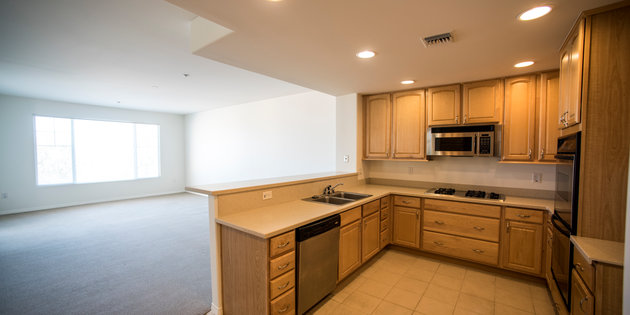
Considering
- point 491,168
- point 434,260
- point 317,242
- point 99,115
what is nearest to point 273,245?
point 317,242

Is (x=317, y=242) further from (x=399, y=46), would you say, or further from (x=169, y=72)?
(x=169, y=72)

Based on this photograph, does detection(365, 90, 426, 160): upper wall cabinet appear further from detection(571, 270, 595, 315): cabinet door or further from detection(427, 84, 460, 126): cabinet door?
detection(571, 270, 595, 315): cabinet door

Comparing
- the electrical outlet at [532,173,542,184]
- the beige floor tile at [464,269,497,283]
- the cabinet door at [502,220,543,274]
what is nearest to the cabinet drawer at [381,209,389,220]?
the beige floor tile at [464,269,497,283]

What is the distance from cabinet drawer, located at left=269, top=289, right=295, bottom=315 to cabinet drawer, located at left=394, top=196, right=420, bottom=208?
2.03m

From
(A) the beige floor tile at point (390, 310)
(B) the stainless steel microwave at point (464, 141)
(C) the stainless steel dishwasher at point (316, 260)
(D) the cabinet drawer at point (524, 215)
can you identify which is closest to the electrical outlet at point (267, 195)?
(C) the stainless steel dishwasher at point (316, 260)

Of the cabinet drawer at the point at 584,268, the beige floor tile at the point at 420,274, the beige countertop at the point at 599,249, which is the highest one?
the beige countertop at the point at 599,249

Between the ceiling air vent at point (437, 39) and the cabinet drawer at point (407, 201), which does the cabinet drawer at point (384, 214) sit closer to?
the cabinet drawer at point (407, 201)

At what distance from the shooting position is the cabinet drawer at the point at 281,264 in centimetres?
180

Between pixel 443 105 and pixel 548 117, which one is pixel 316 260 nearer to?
pixel 443 105

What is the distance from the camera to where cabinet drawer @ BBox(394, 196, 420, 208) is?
3.30 meters

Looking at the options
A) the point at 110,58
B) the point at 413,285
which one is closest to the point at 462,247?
the point at 413,285

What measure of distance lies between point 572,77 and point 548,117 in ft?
3.63

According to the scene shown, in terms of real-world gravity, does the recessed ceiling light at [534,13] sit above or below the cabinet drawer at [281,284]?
above

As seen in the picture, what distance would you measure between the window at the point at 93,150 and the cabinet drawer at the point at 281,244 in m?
7.70
